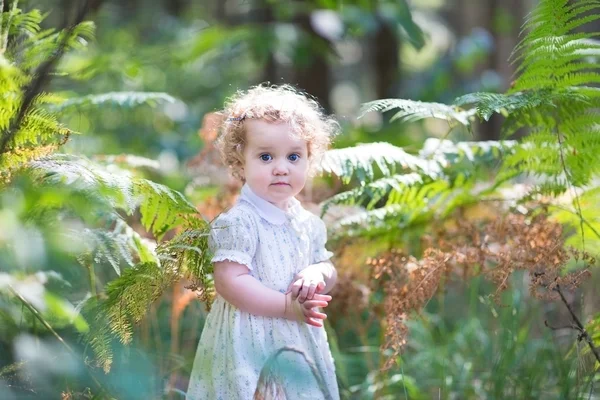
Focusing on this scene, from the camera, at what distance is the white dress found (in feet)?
7.25

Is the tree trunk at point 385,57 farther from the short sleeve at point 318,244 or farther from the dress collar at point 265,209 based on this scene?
the dress collar at point 265,209

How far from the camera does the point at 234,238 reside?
224 cm

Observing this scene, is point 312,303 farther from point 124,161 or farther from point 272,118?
point 124,161

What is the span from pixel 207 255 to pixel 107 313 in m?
0.35

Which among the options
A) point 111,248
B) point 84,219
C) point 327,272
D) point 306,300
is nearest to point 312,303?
point 306,300

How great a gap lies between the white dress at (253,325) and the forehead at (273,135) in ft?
0.55

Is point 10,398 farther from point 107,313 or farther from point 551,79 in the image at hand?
point 551,79

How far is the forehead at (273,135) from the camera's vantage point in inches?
91.4

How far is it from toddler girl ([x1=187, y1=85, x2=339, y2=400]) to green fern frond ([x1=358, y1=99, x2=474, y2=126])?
0.18m

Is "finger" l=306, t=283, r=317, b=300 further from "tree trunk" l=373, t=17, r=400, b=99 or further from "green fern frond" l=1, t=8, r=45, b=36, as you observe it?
"tree trunk" l=373, t=17, r=400, b=99

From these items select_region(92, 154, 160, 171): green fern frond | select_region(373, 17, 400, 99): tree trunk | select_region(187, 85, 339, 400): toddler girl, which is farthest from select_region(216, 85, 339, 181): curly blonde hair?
select_region(373, 17, 400, 99): tree trunk

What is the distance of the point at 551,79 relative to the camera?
2666 mm

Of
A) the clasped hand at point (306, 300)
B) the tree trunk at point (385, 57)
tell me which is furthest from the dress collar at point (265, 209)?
the tree trunk at point (385, 57)

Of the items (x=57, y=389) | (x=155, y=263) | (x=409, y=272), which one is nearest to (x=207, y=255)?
(x=155, y=263)
